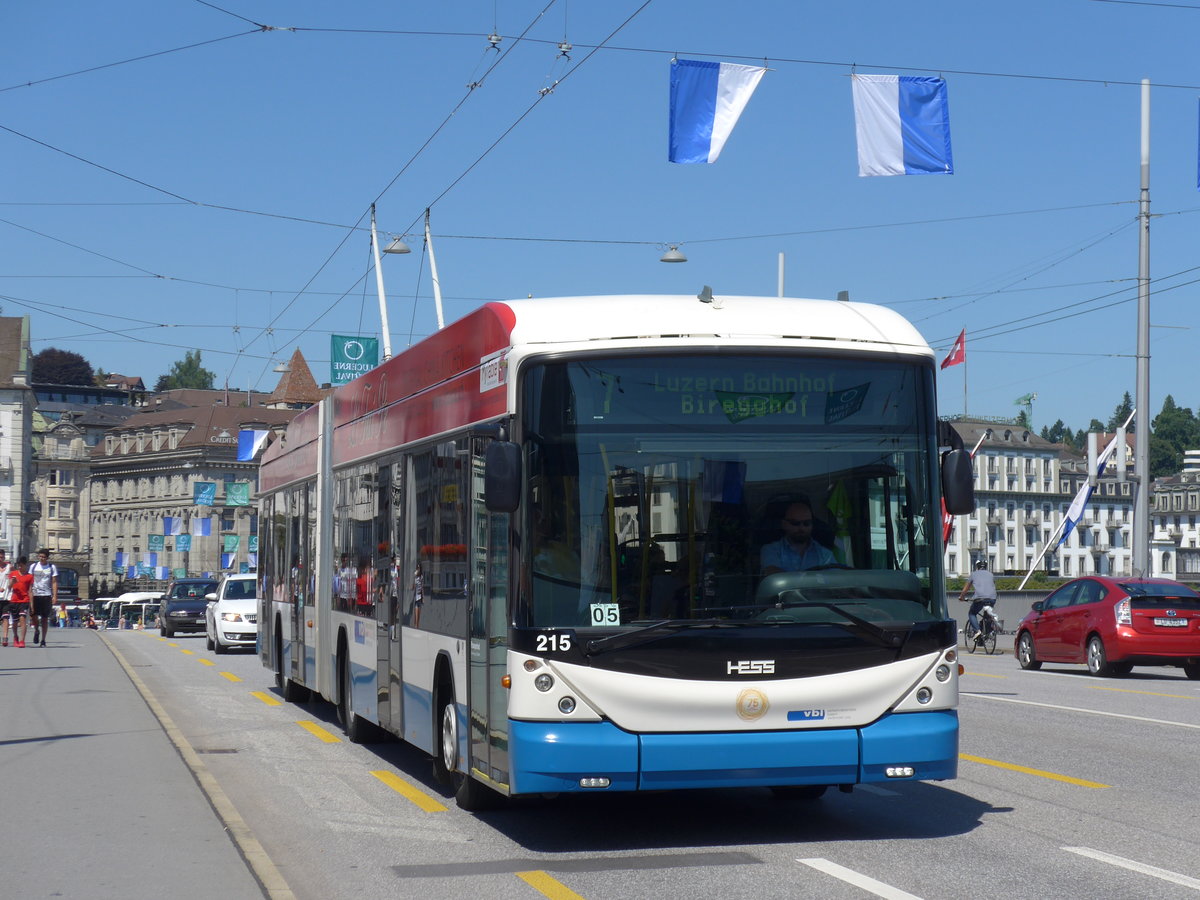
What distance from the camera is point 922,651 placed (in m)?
9.18

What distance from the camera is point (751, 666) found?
8.86 meters

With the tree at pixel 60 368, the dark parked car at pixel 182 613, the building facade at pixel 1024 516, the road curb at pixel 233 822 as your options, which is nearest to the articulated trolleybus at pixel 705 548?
the road curb at pixel 233 822

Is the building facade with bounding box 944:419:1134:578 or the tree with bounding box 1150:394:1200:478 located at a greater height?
the tree with bounding box 1150:394:1200:478

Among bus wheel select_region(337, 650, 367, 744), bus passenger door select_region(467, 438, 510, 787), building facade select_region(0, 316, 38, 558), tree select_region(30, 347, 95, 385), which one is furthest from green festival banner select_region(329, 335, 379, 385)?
tree select_region(30, 347, 95, 385)

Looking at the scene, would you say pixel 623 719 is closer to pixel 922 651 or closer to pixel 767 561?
pixel 767 561

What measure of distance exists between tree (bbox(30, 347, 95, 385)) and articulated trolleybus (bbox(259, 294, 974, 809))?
190m

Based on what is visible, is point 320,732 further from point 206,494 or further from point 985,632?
point 206,494

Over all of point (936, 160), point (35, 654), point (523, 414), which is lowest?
point (35, 654)

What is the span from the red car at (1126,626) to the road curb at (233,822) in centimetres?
1350

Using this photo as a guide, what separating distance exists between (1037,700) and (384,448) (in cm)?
914

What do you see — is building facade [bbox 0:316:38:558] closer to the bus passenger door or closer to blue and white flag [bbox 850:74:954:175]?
blue and white flag [bbox 850:74:954:175]

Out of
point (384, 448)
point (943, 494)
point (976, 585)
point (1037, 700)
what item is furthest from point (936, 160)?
point (976, 585)

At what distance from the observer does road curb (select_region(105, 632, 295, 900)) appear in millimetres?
7910

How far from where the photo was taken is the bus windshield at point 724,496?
882cm
